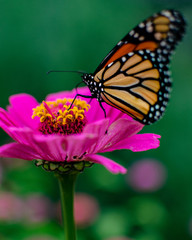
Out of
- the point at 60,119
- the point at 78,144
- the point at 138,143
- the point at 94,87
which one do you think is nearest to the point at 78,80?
the point at 94,87

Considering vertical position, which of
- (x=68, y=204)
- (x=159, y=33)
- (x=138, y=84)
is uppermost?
(x=159, y=33)

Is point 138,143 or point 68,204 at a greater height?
point 138,143

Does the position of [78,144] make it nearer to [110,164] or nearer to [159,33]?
[110,164]

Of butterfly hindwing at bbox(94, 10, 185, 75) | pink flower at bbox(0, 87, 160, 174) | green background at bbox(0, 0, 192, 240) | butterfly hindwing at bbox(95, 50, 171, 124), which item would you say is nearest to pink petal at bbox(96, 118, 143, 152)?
pink flower at bbox(0, 87, 160, 174)

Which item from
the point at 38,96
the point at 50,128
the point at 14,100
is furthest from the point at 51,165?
the point at 38,96

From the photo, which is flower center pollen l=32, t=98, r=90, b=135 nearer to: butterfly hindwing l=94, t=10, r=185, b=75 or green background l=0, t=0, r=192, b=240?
butterfly hindwing l=94, t=10, r=185, b=75

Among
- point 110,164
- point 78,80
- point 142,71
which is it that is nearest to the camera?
point 110,164
